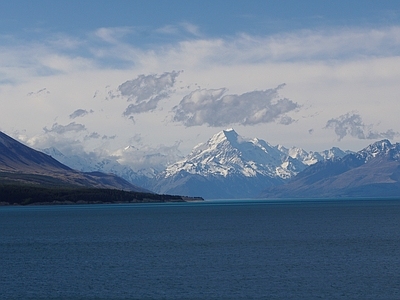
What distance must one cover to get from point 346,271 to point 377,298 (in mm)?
16894

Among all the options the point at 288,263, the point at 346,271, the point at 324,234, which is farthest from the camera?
the point at 324,234

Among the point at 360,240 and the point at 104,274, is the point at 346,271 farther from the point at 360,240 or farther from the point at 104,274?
the point at 360,240

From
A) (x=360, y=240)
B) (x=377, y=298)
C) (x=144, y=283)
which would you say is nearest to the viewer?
(x=377, y=298)

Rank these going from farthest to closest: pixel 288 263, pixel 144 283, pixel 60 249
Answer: pixel 60 249 → pixel 288 263 → pixel 144 283

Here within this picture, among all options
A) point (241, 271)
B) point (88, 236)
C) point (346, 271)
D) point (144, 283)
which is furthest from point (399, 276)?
point (88, 236)

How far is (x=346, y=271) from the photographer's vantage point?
81500 millimetres

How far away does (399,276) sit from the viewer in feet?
251

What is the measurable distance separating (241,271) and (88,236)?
66.0 meters

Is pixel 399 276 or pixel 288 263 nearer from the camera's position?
pixel 399 276

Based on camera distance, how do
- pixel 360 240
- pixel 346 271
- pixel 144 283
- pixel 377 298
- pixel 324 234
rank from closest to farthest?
pixel 377 298, pixel 144 283, pixel 346 271, pixel 360 240, pixel 324 234

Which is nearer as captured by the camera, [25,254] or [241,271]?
[241,271]

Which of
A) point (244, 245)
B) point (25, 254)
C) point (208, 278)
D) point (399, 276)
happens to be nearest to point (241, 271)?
point (208, 278)

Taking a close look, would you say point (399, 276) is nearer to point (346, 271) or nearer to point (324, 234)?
point (346, 271)

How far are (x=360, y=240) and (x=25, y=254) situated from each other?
57.1m
